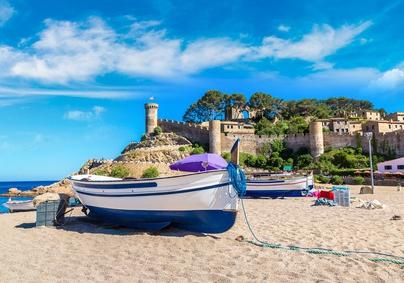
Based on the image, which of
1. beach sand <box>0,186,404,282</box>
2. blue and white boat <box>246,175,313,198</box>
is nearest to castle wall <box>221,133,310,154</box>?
blue and white boat <box>246,175,313,198</box>

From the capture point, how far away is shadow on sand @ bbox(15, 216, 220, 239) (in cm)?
933

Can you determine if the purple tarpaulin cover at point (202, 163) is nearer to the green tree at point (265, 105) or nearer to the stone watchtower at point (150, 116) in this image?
the stone watchtower at point (150, 116)

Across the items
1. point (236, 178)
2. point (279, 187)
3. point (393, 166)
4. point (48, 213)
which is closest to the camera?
point (236, 178)

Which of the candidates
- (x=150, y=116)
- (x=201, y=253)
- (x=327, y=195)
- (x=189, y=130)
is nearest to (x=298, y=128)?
(x=189, y=130)

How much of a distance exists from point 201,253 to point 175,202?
2.17 m

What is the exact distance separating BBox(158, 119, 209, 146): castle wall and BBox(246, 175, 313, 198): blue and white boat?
113ft

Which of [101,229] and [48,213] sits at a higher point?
[48,213]

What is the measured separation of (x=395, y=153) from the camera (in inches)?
1788

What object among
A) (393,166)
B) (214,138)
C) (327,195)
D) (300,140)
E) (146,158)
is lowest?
(327,195)

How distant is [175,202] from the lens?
9180mm

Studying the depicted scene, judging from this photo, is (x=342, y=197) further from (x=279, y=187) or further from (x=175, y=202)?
(x=175, y=202)

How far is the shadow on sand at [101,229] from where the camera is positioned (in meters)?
9.33

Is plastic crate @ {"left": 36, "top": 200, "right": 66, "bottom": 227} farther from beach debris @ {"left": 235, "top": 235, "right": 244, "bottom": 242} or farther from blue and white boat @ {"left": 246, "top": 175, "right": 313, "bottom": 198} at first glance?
blue and white boat @ {"left": 246, "top": 175, "right": 313, "bottom": 198}

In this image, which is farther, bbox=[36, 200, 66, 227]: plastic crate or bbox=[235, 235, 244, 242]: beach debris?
bbox=[36, 200, 66, 227]: plastic crate
